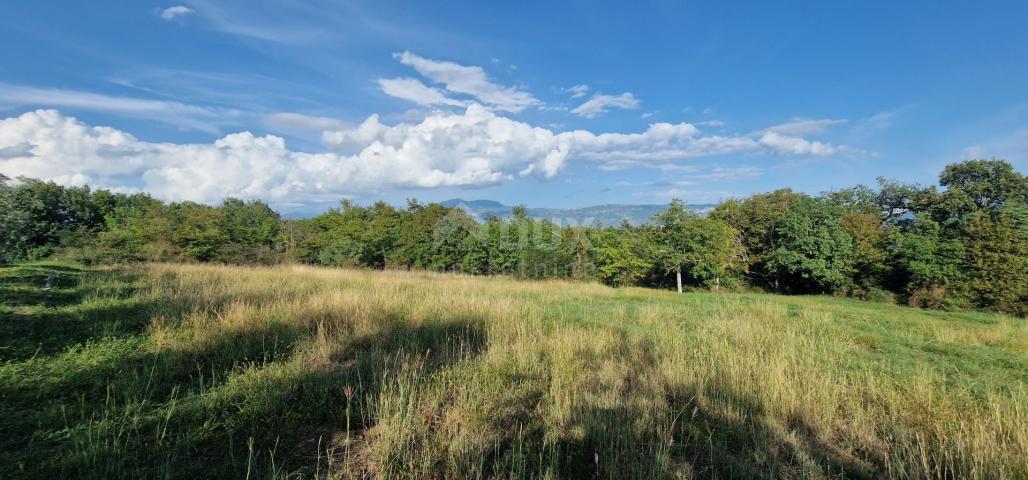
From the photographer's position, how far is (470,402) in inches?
145

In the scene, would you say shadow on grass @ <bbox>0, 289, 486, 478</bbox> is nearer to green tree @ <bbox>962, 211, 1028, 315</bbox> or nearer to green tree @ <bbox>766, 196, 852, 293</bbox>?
green tree @ <bbox>766, 196, 852, 293</bbox>

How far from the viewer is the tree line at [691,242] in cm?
2027

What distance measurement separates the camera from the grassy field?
9.37 ft

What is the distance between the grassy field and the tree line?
1791cm

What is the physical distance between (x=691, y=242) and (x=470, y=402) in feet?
77.2

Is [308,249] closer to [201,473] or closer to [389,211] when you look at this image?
[389,211]

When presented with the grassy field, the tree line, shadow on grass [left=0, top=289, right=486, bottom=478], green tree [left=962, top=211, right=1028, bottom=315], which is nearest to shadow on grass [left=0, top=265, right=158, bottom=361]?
the grassy field

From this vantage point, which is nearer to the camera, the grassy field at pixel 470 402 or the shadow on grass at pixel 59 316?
the grassy field at pixel 470 402

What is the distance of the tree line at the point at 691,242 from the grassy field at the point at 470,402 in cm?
1791

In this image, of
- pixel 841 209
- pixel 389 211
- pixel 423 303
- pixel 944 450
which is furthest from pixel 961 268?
pixel 389 211

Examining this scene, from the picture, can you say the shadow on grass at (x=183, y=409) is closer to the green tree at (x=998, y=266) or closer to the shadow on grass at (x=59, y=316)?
the shadow on grass at (x=59, y=316)

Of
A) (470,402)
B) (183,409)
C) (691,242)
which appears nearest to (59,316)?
(183,409)

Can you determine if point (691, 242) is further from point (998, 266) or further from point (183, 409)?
point (183, 409)

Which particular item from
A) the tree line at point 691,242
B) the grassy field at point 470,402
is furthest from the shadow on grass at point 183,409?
the tree line at point 691,242
